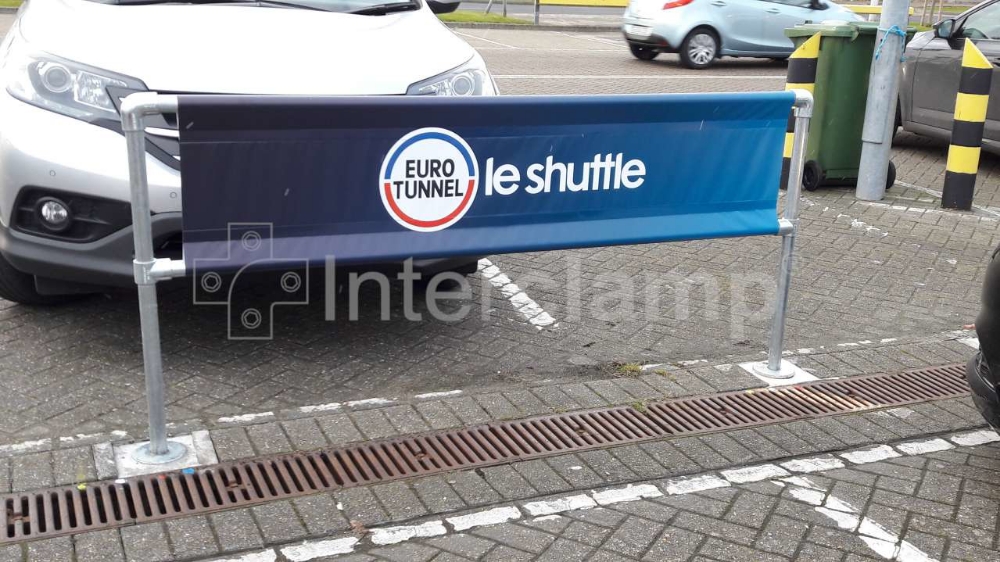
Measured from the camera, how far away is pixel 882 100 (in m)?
7.74

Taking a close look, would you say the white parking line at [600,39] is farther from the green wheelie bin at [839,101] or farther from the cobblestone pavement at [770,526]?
the cobblestone pavement at [770,526]

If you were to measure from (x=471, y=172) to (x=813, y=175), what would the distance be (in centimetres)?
525

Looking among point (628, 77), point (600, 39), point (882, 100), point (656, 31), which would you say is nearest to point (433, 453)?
point (882, 100)

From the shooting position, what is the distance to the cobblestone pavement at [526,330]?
13.4ft

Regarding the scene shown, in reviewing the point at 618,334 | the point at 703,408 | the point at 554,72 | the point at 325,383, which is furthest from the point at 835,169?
the point at 554,72

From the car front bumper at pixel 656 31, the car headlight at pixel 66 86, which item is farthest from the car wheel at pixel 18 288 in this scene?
the car front bumper at pixel 656 31

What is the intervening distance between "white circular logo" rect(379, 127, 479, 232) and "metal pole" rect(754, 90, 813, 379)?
53.9 inches

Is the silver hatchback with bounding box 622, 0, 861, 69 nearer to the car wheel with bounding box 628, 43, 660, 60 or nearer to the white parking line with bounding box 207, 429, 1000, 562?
the car wheel with bounding box 628, 43, 660, 60

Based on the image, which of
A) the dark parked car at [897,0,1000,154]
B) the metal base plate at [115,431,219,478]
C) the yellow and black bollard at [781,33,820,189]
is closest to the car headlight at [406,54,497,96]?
the metal base plate at [115,431,219,478]

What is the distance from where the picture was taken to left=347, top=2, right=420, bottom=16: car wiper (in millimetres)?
5207

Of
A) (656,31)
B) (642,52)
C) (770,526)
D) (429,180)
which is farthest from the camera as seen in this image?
(642,52)

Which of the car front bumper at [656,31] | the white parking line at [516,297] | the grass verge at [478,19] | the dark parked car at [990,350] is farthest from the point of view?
the grass verge at [478,19]

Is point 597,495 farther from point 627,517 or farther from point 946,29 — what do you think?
point 946,29

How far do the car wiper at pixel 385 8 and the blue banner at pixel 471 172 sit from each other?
1.80 meters
